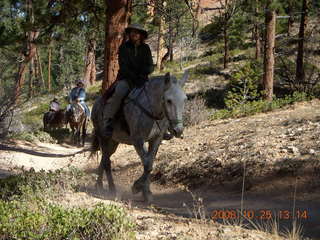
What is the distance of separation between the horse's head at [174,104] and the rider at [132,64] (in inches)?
42.3

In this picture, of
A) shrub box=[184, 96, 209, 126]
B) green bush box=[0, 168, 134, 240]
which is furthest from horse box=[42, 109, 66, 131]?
green bush box=[0, 168, 134, 240]

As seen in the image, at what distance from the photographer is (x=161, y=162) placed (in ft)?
34.4

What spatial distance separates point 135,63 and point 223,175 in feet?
10.8

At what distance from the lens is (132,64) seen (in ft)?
23.1

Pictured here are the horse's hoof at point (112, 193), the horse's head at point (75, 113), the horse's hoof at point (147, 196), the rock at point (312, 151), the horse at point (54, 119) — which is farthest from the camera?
the horse at point (54, 119)

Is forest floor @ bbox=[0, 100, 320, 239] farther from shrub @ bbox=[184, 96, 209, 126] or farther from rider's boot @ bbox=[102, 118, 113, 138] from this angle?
rider's boot @ bbox=[102, 118, 113, 138]

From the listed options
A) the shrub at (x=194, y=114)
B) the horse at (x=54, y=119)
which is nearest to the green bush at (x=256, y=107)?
the shrub at (x=194, y=114)

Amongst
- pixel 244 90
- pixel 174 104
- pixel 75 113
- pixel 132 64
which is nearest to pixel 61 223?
pixel 174 104

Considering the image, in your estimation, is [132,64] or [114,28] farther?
[114,28]

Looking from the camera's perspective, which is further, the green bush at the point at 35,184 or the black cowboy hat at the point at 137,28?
the black cowboy hat at the point at 137,28

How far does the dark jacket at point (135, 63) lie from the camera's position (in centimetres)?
704

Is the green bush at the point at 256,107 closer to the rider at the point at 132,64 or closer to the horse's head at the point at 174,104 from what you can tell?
the rider at the point at 132,64

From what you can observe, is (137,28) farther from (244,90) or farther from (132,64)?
(244,90)

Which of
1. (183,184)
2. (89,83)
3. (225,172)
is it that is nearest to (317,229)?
(225,172)
